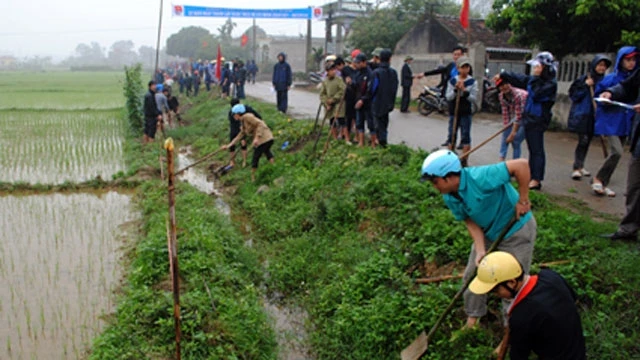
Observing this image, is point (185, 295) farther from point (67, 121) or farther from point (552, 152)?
point (67, 121)

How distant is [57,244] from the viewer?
289 inches

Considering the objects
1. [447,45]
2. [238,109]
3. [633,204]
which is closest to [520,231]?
[633,204]

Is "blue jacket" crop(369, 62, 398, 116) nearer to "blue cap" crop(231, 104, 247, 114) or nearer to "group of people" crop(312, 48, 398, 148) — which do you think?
"group of people" crop(312, 48, 398, 148)

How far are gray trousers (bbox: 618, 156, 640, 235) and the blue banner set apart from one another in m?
23.6

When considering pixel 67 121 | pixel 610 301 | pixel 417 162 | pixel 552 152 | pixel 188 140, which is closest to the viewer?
pixel 610 301

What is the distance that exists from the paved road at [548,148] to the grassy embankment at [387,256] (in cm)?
55

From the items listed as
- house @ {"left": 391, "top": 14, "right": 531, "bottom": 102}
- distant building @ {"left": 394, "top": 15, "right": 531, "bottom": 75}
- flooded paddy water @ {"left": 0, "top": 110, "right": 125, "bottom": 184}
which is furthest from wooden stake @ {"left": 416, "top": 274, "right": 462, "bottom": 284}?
distant building @ {"left": 394, "top": 15, "right": 531, "bottom": 75}

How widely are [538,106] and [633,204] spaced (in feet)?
6.34

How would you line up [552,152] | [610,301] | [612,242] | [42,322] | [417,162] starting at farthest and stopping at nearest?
1. [552,152]
2. [417,162]
3. [42,322]
4. [612,242]
5. [610,301]

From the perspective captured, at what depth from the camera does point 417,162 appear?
727 cm

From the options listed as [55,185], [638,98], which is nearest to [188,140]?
[55,185]

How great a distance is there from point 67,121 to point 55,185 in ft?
30.4

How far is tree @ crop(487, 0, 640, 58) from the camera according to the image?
9.40 m

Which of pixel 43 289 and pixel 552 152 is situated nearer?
pixel 43 289
